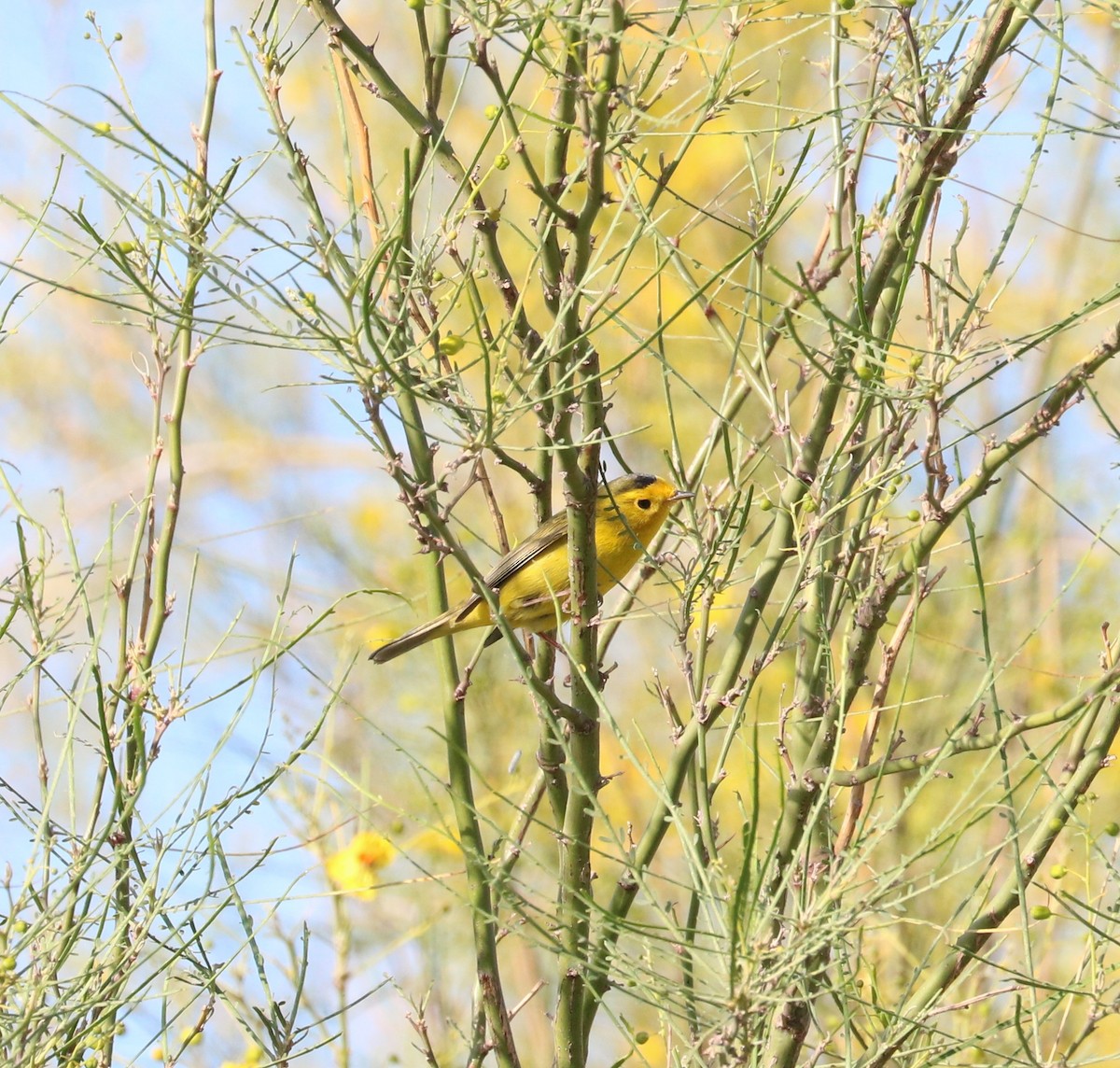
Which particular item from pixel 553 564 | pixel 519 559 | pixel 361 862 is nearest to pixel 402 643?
pixel 519 559

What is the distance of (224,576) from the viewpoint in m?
8.10

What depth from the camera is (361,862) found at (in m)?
3.40

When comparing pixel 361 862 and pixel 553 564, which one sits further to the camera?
pixel 553 564

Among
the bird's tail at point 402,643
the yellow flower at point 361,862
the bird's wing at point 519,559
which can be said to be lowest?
the yellow flower at point 361,862

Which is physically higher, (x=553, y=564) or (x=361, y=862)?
(x=553, y=564)

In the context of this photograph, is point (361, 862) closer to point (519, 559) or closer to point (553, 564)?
point (519, 559)

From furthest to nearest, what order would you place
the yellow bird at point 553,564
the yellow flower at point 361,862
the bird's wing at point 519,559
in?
the yellow bird at point 553,564
the bird's wing at point 519,559
the yellow flower at point 361,862

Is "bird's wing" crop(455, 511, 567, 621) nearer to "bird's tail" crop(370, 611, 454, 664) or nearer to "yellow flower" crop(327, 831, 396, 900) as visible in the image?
"bird's tail" crop(370, 611, 454, 664)

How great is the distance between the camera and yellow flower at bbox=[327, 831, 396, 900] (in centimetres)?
337

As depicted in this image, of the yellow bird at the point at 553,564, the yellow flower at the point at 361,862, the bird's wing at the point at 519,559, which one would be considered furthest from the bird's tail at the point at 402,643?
the yellow flower at the point at 361,862

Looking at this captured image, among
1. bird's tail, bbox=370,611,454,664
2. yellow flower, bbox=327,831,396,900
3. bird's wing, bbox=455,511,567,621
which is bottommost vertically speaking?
yellow flower, bbox=327,831,396,900

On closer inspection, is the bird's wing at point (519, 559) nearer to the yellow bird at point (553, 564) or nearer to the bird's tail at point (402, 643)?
the yellow bird at point (553, 564)

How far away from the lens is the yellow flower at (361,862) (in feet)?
11.1

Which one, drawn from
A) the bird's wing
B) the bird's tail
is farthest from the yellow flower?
the bird's wing
